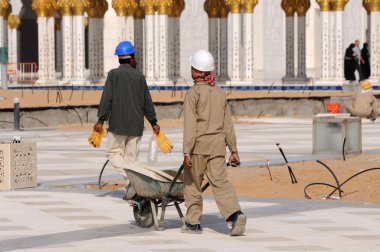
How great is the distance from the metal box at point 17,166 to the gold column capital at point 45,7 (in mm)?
42659

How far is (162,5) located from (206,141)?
42.4 meters

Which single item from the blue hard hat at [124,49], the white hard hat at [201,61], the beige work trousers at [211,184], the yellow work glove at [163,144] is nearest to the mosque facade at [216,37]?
the blue hard hat at [124,49]

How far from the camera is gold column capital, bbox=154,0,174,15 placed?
55344mm

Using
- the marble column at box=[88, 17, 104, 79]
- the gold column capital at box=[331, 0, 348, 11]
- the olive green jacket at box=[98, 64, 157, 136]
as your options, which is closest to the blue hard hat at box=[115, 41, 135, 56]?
the olive green jacket at box=[98, 64, 157, 136]

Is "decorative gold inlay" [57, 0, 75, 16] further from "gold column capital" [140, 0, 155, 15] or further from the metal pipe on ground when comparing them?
the metal pipe on ground

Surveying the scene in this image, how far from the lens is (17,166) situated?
1788cm

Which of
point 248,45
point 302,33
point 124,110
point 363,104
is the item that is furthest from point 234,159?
point 302,33

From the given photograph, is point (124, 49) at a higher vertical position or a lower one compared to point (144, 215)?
higher

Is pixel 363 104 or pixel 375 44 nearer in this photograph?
pixel 363 104

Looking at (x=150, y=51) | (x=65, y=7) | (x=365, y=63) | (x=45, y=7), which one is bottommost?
(x=365, y=63)

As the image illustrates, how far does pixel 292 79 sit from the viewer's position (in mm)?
57625

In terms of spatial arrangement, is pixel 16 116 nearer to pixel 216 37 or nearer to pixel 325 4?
pixel 325 4

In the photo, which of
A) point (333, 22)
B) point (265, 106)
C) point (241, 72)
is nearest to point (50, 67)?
point (241, 72)

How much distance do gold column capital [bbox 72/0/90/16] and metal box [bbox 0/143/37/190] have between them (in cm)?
4011
